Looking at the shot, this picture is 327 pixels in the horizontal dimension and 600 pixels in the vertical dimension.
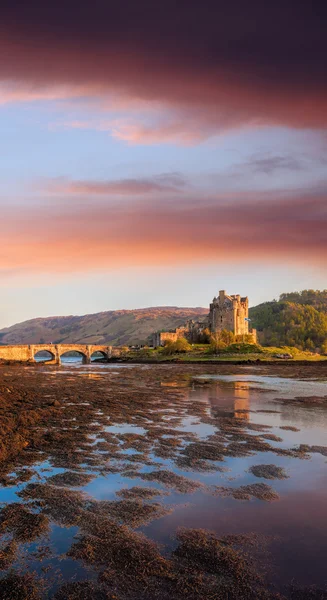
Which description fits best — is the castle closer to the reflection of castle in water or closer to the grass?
the grass

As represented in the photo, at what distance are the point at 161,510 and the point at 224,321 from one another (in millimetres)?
114692

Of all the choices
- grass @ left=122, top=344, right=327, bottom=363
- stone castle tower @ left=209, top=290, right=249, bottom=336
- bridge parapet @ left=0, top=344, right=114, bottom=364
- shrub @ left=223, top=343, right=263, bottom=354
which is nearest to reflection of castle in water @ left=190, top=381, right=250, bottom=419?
grass @ left=122, top=344, right=327, bottom=363

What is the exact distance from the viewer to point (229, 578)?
23.6 feet

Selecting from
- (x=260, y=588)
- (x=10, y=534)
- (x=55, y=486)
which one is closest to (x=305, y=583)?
(x=260, y=588)

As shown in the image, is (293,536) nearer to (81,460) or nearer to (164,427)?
(81,460)

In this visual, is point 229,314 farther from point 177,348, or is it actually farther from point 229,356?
point 229,356

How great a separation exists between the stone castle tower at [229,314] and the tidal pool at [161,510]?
3988 inches

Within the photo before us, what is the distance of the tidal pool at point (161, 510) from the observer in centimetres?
714

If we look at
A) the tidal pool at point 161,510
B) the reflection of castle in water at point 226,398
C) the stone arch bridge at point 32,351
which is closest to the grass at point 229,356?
the stone arch bridge at point 32,351

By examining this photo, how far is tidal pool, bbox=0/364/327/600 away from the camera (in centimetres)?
714

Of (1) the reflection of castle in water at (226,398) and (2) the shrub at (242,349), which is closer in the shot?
(1) the reflection of castle in water at (226,398)

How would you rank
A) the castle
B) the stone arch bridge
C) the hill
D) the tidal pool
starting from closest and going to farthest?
the tidal pool, the stone arch bridge, the castle, the hill

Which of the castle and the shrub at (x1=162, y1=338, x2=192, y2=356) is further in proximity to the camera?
the castle

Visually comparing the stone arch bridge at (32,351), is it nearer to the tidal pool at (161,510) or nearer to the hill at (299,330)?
the hill at (299,330)
